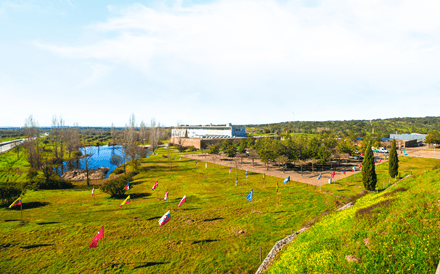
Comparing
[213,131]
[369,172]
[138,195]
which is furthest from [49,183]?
[213,131]

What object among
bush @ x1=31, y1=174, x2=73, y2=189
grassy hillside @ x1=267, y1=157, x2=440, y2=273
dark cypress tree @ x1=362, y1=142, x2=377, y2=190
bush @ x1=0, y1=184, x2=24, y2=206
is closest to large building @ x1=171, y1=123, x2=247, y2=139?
bush @ x1=31, y1=174, x2=73, y2=189

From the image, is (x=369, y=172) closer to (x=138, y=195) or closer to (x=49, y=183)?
A: (x=138, y=195)

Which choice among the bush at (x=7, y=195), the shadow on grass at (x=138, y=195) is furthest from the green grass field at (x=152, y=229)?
the bush at (x=7, y=195)

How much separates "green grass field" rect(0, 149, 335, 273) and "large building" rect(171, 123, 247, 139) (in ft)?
300

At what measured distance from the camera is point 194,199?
107 ft

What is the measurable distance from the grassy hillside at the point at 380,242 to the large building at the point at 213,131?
10818 cm

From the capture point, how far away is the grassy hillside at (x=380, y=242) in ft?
36.2

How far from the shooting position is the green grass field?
16.4 m

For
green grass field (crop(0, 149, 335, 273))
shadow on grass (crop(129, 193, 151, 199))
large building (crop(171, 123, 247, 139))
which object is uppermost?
large building (crop(171, 123, 247, 139))

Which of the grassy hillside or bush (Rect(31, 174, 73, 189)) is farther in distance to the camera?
bush (Rect(31, 174, 73, 189))

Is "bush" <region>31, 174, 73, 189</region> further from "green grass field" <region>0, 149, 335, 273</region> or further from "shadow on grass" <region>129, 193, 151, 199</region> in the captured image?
"shadow on grass" <region>129, 193, 151, 199</region>

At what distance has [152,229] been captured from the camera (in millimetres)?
22125

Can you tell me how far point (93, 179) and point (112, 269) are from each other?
44.3 meters

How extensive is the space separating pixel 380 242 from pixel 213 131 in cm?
12495
